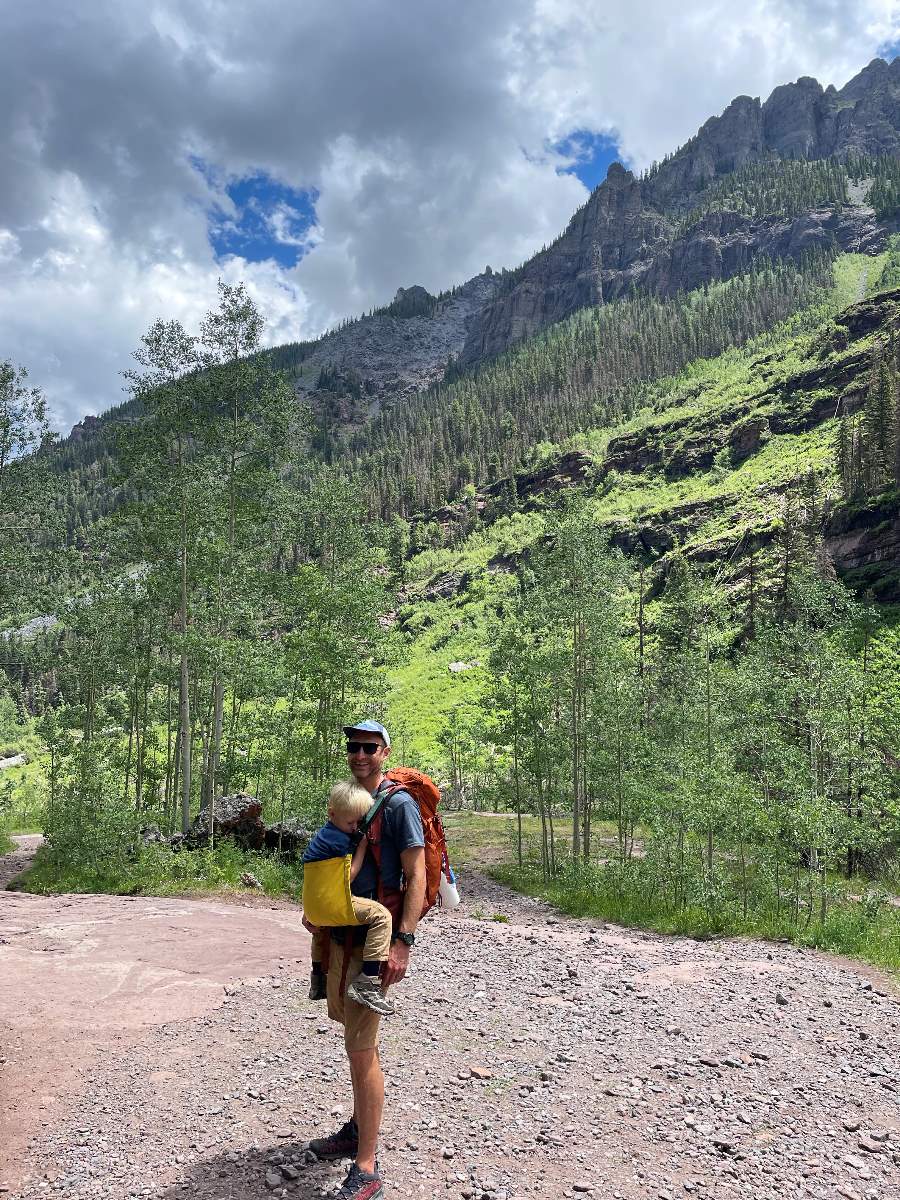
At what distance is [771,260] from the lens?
197 m

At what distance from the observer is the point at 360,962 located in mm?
3984

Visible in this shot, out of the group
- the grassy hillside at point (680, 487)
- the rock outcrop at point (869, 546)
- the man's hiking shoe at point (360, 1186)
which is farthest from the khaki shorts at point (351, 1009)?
the rock outcrop at point (869, 546)

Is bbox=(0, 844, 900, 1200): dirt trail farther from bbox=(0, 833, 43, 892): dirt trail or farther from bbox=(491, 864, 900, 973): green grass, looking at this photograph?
bbox=(0, 833, 43, 892): dirt trail

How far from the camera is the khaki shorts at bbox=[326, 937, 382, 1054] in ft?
13.1

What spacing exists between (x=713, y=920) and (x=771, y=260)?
8995 inches

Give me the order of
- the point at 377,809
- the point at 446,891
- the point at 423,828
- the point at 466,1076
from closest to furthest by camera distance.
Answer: the point at 377,809 < the point at 423,828 < the point at 446,891 < the point at 466,1076

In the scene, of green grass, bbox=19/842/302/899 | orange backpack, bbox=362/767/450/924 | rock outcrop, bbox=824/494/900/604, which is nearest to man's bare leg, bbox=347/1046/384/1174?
orange backpack, bbox=362/767/450/924

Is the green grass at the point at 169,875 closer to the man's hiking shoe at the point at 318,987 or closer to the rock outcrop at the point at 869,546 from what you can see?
the man's hiking shoe at the point at 318,987

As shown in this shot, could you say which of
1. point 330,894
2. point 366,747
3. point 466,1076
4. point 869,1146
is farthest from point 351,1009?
point 869,1146

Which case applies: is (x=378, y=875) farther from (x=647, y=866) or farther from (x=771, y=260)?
(x=771, y=260)

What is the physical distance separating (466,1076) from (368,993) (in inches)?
102

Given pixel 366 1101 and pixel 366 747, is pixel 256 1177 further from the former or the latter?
pixel 366 747

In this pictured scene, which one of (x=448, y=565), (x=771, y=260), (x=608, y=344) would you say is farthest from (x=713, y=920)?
(x=771, y=260)

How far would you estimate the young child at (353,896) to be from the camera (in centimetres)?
388
